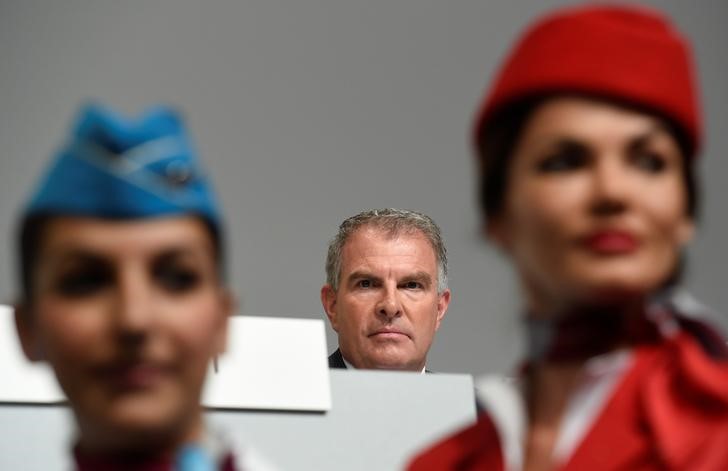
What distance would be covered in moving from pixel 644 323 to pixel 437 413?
1.05 metres

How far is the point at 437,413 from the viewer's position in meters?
2.34

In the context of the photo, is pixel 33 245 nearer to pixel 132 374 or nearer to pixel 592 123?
pixel 132 374

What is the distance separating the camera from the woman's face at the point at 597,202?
1.25m

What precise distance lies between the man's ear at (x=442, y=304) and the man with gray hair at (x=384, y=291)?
10cm

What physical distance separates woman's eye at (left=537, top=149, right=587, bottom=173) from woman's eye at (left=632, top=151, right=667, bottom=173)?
56mm

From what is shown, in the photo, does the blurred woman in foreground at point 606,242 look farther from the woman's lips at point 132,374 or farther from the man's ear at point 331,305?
the man's ear at point 331,305

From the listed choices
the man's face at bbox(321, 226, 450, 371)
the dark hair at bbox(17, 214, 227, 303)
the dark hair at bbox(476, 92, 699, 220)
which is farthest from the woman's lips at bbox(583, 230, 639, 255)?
the man's face at bbox(321, 226, 450, 371)

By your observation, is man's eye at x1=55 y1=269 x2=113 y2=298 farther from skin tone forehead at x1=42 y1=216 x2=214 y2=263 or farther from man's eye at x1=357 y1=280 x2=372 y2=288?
man's eye at x1=357 y1=280 x2=372 y2=288

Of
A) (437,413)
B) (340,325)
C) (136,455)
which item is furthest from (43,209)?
(340,325)

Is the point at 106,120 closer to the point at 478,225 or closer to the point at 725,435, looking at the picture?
the point at 478,225

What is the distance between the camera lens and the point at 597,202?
124cm

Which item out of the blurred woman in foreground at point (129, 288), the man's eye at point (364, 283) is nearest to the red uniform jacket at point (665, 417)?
the blurred woman in foreground at point (129, 288)

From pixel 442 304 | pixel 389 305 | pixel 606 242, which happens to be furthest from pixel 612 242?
pixel 442 304

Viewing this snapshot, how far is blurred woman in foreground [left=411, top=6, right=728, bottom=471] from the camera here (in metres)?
1.25
